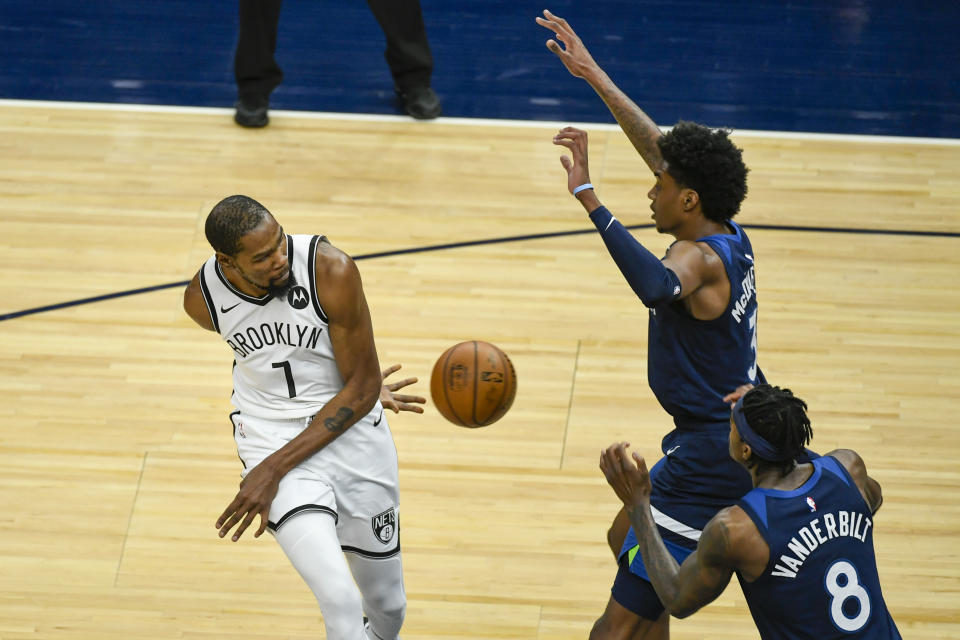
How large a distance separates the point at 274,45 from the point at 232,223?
4.41 m

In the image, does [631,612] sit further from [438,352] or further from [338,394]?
[438,352]

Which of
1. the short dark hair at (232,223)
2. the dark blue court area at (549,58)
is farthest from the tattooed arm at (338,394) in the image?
the dark blue court area at (549,58)

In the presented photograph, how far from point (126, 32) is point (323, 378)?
5697 mm

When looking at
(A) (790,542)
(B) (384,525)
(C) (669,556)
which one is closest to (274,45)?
(B) (384,525)

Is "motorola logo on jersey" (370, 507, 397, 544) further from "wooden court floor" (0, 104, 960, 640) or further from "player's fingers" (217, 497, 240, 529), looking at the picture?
"wooden court floor" (0, 104, 960, 640)

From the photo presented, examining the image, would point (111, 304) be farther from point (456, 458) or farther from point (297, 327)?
point (297, 327)

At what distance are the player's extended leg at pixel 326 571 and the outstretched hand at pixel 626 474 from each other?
3.07 feet

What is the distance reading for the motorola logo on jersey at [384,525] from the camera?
4309mm

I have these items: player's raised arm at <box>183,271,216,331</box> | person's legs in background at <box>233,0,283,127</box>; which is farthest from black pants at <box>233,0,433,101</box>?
Result: player's raised arm at <box>183,271,216,331</box>

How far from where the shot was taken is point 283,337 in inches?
163

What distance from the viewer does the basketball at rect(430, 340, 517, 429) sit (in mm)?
4668

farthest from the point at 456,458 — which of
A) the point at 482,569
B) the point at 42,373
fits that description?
the point at 42,373

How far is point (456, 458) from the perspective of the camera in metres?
5.83

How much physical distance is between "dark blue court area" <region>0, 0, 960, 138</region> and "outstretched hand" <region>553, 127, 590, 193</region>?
410 cm
